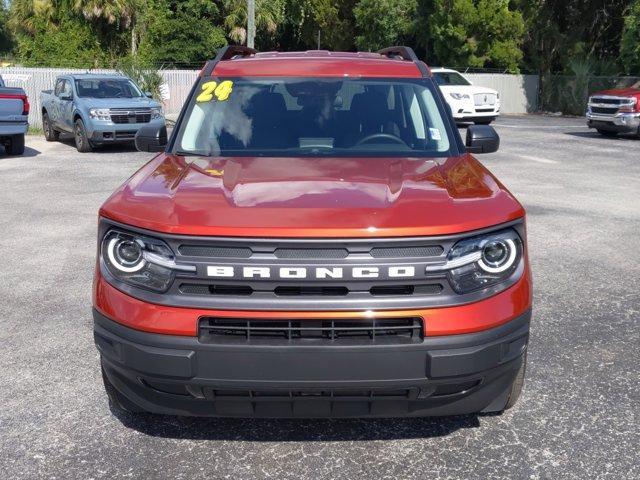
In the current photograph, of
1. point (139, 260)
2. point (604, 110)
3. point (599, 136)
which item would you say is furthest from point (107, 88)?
point (139, 260)

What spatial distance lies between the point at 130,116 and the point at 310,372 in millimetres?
14858

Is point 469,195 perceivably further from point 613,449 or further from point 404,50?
point 404,50

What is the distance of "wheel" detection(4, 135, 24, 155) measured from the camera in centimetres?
1597

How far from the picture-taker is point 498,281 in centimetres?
327

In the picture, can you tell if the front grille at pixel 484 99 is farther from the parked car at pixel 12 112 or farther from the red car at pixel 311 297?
the red car at pixel 311 297

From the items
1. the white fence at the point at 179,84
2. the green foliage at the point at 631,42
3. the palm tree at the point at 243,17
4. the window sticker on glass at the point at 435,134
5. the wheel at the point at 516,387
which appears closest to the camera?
the wheel at the point at 516,387

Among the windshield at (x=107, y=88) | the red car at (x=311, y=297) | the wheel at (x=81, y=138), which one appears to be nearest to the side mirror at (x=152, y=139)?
the red car at (x=311, y=297)

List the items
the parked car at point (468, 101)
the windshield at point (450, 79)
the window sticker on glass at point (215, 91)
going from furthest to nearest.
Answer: the windshield at point (450, 79) < the parked car at point (468, 101) < the window sticker on glass at point (215, 91)

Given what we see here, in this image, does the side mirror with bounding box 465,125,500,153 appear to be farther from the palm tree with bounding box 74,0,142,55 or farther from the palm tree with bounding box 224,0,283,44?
the palm tree with bounding box 224,0,283,44

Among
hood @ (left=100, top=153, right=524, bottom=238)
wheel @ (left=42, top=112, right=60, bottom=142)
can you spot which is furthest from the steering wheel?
wheel @ (left=42, top=112, right=60, bottom=142)

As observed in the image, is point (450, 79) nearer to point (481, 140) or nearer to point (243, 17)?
point (243, 17)

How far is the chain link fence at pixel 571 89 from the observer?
109ft

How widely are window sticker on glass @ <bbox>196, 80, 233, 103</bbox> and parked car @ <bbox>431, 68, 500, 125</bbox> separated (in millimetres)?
19573

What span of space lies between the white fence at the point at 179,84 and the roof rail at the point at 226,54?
18.0 meters
